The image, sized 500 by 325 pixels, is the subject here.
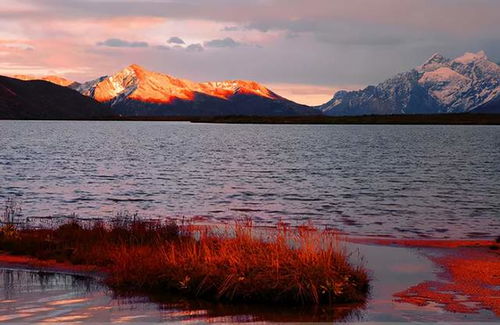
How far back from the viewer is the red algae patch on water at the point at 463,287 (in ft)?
54.5

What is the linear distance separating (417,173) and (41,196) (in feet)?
129

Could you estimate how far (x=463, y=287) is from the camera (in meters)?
18.7

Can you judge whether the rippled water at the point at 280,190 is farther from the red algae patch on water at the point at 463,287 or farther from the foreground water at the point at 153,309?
the foreground water at the point at 153,309

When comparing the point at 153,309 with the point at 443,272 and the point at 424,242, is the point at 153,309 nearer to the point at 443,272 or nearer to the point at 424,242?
the point at 443,272

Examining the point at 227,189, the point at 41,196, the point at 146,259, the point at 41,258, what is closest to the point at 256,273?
the point at 146,259

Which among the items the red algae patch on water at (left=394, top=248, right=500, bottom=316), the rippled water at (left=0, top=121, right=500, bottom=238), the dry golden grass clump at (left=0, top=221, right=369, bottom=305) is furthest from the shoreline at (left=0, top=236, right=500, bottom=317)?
the rippled water at (left=0, top=121, right=500, bottom=238)

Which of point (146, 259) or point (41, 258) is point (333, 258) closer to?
point (146, 259)

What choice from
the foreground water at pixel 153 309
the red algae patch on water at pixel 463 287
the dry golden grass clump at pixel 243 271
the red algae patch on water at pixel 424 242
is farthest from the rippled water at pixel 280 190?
the foreground water at pixel 153 309

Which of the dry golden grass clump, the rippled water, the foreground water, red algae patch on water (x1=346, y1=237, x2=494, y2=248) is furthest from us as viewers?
the rippled water

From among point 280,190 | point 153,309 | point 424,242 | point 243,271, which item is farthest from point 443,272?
point 280,190

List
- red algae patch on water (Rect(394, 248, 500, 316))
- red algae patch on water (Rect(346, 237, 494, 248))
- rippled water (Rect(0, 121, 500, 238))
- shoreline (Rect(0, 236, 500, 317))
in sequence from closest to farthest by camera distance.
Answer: red algae patch on water (Rect(394, 248, 500, 316)) < shoreline (Rect(0, 236, 500, 317)) < red algae patch on water (Rect(346, 237, 494, 248)) < rippled water (Rect(0, 121, 500, 238))

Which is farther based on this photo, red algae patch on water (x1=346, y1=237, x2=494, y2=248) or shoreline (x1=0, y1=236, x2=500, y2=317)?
red algae patch on water (x1=346, y1=237, x2=494, y2=248)

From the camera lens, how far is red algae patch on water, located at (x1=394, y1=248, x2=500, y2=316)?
16.6m

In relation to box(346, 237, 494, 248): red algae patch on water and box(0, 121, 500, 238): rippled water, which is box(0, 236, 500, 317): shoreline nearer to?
box(346, 237, 494, 248): red algae patch on water
